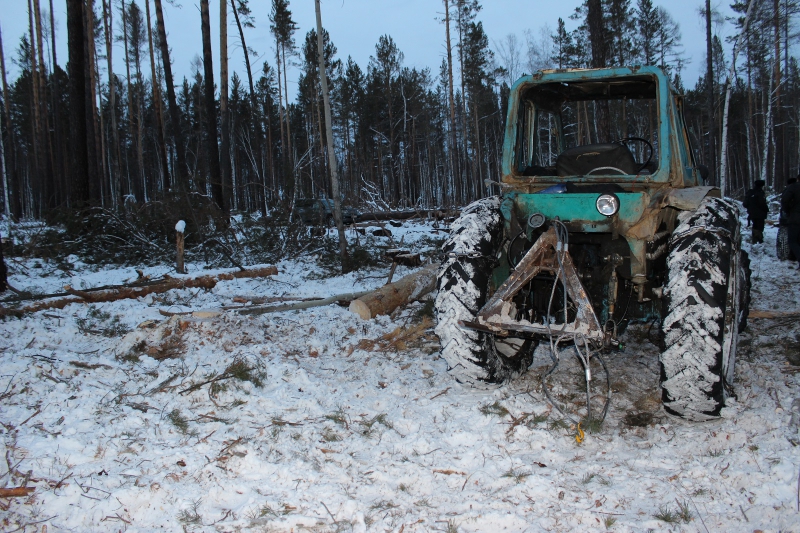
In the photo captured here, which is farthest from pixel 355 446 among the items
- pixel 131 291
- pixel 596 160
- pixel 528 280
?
pixel 131 291

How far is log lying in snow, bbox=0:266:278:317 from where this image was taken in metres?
6.31

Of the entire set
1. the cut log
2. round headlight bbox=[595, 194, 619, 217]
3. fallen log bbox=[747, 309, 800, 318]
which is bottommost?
the cut log

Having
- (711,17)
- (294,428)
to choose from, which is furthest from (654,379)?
(711,17)

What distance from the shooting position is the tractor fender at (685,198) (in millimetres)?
3711

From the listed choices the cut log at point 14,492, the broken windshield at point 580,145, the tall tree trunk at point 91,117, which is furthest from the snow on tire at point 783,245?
the tall tree trunk at point 91,117

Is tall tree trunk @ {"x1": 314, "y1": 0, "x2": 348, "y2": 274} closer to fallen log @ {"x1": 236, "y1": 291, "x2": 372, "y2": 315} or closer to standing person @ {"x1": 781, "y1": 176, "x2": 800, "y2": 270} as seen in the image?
fallen log @ {"x1": 236, "y1": 291, "x2": 372, "y2": 315}

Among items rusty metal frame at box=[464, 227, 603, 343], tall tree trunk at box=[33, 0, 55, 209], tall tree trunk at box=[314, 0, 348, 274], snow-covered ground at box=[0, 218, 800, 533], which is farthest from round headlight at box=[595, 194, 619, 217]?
tall tree trunk at box=[33, 0, 55, 209]

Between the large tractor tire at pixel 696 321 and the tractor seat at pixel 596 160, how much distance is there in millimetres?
1083

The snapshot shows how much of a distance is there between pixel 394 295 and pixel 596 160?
129 inches

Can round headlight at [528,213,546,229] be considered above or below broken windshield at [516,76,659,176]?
below

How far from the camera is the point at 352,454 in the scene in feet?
10.5

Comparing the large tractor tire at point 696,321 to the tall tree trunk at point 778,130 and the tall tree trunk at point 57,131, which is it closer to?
the tall tree trunk at point 57,131

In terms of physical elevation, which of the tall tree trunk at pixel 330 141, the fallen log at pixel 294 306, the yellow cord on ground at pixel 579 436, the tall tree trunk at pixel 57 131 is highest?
the tall tree trunk at pixel 57 131

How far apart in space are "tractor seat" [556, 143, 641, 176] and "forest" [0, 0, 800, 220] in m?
8.18
